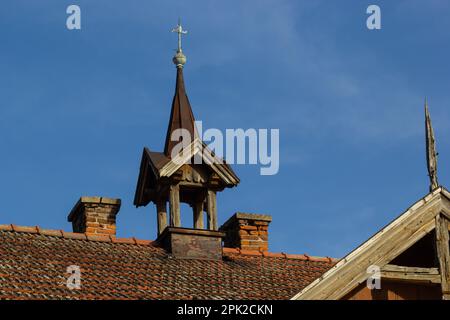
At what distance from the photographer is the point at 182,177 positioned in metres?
20.8

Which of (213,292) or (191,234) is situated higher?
(191,234)

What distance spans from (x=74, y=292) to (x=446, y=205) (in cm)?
554

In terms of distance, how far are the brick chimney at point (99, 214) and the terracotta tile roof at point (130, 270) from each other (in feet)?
2.70

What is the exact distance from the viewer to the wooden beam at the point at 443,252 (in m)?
13.7

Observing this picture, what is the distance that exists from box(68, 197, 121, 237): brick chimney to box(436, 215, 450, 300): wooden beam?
7.61 meters

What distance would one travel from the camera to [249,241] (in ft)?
67.3

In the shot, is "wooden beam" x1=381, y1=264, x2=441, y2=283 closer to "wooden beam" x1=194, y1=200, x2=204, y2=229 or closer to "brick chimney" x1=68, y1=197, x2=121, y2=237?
"brick chimney" x1=68, y1=197, x2=121, y2=237

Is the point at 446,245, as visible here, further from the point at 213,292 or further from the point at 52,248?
the point at 52,248

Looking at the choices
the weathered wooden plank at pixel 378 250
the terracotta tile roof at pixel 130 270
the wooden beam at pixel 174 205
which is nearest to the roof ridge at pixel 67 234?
the terracotta tile roof at pixel 130 270

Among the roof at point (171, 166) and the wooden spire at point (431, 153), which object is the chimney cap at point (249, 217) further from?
the wooden spire at point (431, 153)

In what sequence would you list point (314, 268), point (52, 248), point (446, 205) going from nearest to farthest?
point (446, 205) → point (52, 248) → point (314, 268)
